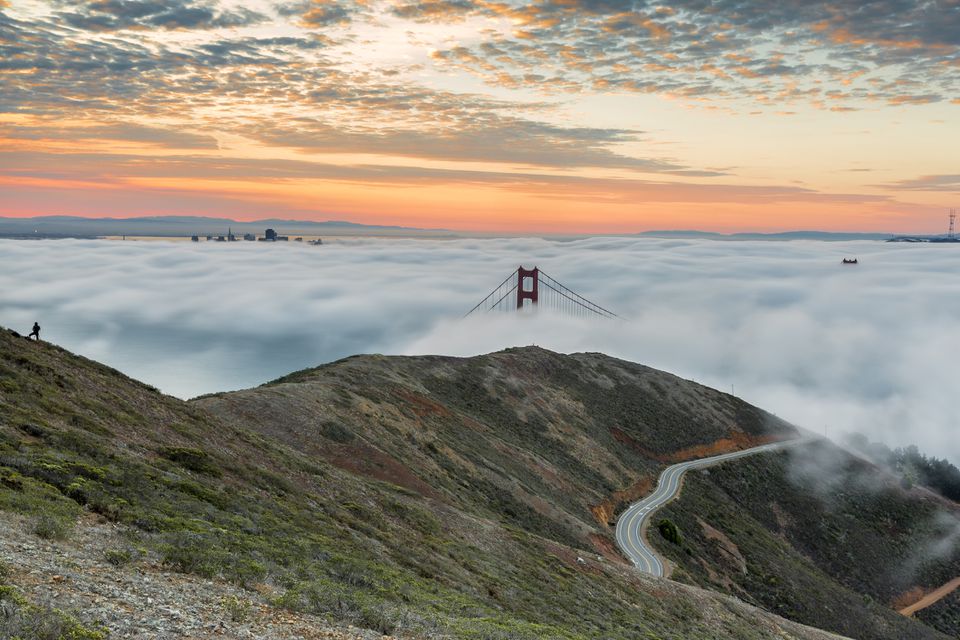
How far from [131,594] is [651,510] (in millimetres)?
66064

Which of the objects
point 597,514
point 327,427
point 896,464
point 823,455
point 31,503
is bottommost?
point 896,464

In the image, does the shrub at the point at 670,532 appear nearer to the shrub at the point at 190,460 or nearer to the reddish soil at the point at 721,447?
the reddish soil at the point at 721,447

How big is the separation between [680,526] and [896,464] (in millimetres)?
93222

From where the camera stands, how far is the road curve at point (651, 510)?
56.8 metres

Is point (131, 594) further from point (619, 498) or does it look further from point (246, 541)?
point (619, 498)

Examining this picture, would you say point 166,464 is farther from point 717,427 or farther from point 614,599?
point 717,427

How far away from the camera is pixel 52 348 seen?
35.2 meters

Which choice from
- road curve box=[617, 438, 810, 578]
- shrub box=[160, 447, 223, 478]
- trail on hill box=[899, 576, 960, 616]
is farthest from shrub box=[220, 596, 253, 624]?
trail on hill box=[899, 576, 960, 616]

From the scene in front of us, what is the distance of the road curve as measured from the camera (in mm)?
56812

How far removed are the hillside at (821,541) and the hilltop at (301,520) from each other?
8.71 meters

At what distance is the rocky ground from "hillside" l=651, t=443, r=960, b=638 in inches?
1836

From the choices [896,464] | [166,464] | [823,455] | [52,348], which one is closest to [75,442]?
[166,464]

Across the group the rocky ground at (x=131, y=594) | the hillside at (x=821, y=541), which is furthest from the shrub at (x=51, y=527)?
the hillside at (x=821, y=541)

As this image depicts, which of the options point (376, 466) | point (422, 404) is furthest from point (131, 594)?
point (422, 404)
